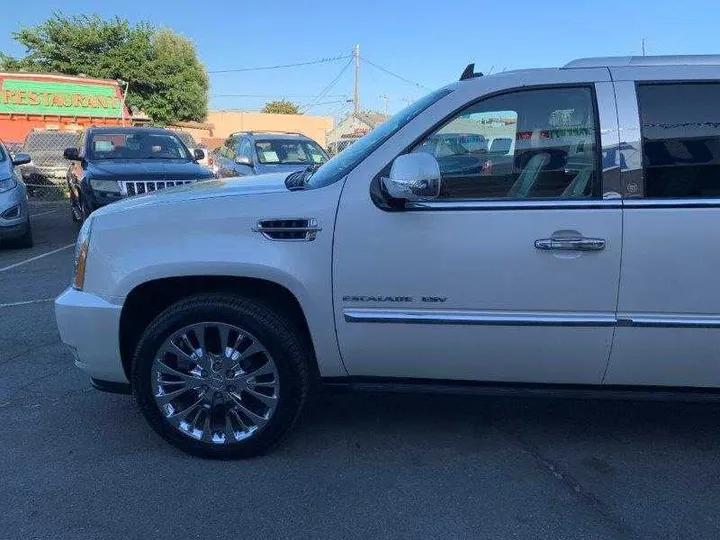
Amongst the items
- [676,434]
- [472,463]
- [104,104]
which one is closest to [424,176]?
[472,463]

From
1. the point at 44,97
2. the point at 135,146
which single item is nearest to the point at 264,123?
the point at 44,97

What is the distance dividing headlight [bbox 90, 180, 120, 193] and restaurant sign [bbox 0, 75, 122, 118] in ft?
42.3

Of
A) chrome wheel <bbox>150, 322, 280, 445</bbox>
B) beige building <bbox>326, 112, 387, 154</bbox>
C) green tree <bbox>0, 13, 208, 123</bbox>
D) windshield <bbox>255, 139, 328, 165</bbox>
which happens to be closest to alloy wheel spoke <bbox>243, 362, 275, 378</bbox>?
chrome wheel <bbox>150, 322, 280, 445</bbox>

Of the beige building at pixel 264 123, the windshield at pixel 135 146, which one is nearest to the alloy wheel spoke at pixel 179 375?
the windshield at pixel 135 146

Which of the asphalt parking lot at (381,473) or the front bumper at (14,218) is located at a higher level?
the front bumper at (14,218)

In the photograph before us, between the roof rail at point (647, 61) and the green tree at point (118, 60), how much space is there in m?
35.7

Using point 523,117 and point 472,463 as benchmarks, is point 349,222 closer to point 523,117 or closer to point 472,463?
point 523,117

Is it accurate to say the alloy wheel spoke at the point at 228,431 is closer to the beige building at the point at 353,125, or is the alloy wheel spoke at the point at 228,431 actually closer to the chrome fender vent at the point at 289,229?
the chrome fender vent at the point at 289,229

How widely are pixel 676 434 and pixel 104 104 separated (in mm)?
20685

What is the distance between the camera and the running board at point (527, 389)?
3.01m

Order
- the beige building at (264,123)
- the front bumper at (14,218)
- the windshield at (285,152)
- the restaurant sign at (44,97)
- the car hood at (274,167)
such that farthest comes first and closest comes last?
the beige building at (264,123)
the restaurant sign at (44,97)
the windshield at (285,152)
the car hood at (274,167)
the front bumper at (14,218)

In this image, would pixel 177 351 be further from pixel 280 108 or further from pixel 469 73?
pixel 280 108

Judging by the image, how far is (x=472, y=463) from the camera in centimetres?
321

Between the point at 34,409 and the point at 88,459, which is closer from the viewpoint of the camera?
the point at 88,459
